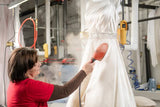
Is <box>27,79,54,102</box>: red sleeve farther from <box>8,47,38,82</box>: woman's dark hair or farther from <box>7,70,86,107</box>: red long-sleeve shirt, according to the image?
<box>8,47,38,82</box>: woman's dark hair

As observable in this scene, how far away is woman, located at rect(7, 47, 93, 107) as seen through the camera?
1203 mm

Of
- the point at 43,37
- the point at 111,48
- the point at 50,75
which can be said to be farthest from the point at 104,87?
the point at 43,37

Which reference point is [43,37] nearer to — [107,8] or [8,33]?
[8,33]

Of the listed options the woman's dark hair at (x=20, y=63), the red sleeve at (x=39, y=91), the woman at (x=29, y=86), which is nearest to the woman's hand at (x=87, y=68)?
the woman at (x=29, y=86)

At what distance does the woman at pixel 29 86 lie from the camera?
47.4 inches

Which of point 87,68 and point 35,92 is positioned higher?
point 87,68

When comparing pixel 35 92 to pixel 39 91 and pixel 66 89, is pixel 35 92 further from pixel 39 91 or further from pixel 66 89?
pixel 66 89

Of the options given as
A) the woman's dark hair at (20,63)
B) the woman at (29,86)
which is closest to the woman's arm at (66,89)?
the woman at (29,86)

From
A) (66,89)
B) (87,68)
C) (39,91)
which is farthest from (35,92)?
(87,68)

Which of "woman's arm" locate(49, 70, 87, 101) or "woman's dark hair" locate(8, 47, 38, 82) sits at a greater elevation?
"woman's dark hair" locate(8, 47, 38, 82)

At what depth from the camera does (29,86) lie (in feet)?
3.94

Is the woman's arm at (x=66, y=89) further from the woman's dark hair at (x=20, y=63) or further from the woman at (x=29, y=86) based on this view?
the woman's dark hair at (x=20, y=63)

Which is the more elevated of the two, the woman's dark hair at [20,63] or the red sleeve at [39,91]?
the woman's dark hair at [20,63]

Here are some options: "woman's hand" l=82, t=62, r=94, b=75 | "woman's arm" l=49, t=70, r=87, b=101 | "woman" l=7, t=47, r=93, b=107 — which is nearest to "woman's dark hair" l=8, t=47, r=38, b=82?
"woman" l=7, t=47, r=93, b=107
